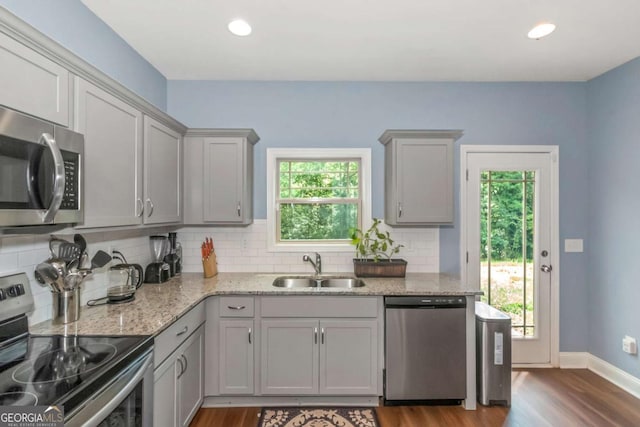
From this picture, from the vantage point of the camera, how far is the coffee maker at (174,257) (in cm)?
305

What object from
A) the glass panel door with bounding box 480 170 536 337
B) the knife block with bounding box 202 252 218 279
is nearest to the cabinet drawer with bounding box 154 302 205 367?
the knife block with bounding box 202 252 218 279

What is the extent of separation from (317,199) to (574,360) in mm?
2877

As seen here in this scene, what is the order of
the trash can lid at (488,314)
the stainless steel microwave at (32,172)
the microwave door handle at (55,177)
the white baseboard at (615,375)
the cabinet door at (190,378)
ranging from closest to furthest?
the stainless steel microwave at (32,172), the microwave door handle at (55,177), the cabinet door at (190,378), the trash can lid at (488,314), the white baseboard at (615,375)

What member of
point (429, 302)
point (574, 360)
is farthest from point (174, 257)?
point (574, 360)

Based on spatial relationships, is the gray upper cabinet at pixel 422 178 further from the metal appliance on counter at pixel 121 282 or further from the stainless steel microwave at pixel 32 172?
the stainless steel microwave at pixel 32 172

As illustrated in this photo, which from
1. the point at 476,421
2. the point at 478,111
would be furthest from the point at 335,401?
the point at 478,111

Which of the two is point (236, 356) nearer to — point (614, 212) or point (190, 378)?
point (190, 378)

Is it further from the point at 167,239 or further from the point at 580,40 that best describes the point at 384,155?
the point at 167,239

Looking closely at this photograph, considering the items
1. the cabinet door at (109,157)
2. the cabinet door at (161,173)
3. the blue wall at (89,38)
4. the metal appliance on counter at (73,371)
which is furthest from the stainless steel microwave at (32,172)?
the cabinet door at (161,173)

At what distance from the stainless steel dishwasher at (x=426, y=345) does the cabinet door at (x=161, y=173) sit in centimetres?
185

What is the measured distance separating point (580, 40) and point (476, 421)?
9.44ft

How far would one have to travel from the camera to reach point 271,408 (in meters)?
2.59

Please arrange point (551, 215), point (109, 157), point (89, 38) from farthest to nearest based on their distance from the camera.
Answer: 1. point (551, 215)
2. point (89, 38)
3. point (109, 157)

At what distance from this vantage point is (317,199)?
11.2 ft
